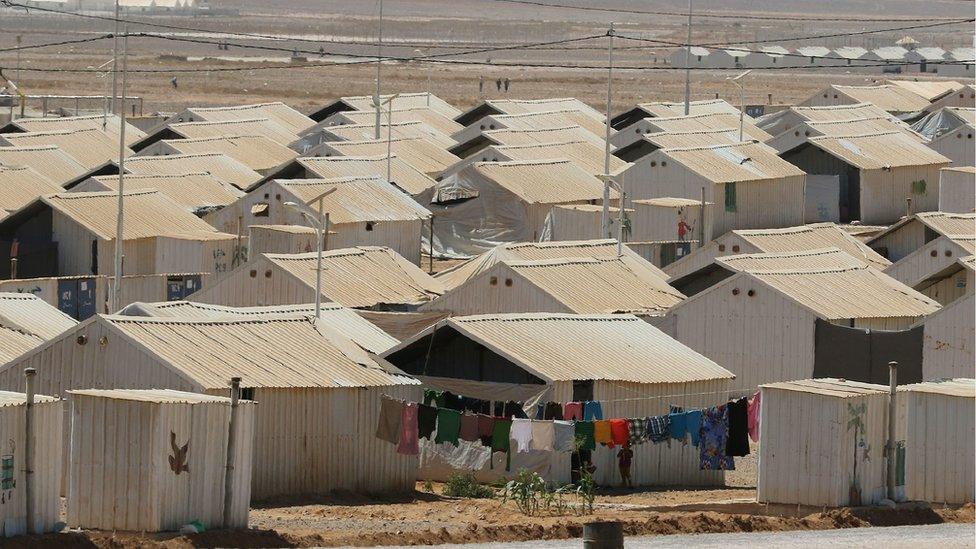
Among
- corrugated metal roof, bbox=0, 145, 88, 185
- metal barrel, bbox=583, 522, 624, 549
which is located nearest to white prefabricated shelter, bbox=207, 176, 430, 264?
corrugated metal roof, bbox=0, 145, 88, 185

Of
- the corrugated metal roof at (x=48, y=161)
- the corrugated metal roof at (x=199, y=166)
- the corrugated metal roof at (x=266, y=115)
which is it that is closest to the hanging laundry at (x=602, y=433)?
the corrugated metal roof at (x=199, y=166)

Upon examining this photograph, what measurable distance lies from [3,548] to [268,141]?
187 feet

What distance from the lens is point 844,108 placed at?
89750 millimetres

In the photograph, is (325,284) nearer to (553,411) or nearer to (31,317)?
(31,317)

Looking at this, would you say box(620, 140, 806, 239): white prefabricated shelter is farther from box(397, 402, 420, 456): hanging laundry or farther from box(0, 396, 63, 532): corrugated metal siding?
box(0, 396, 63, 532): corrugated metal siding

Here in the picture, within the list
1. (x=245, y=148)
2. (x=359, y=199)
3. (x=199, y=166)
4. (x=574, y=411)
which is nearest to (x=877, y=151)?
(x=245, y=148)

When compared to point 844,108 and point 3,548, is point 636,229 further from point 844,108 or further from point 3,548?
point 3,548

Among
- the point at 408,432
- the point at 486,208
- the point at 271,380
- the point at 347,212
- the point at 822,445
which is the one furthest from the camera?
the point at 486,208

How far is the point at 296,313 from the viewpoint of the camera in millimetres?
34250

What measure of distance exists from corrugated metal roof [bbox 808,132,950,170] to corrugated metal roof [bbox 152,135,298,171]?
55.9ft

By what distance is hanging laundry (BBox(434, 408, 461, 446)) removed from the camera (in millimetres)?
32469

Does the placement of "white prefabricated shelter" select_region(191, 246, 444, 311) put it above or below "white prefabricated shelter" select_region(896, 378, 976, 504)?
above

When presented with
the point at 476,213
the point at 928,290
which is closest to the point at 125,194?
the point at 476,213

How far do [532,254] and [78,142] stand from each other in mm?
32468
